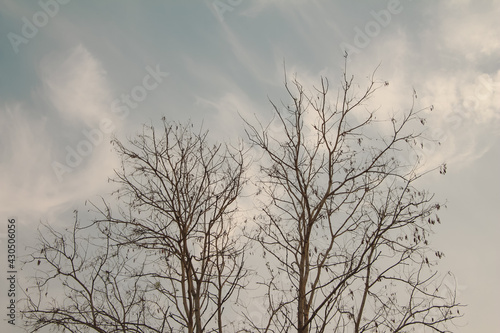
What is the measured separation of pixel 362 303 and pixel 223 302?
3430mm

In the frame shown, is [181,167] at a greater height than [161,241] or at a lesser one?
greater

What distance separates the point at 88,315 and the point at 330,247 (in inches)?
193

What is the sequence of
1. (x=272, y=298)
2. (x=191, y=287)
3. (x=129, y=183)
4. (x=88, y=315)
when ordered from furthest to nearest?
1. (x=88, y=315)
2. (x=129, y=183)
3. (x=272, y=298)
4. (x=191, y=287)

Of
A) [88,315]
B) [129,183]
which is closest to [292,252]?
[129,183]

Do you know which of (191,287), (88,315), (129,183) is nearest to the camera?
(191,287)

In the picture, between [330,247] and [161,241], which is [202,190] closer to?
[161,241]

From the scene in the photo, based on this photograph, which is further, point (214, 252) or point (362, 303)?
point (362, 303)

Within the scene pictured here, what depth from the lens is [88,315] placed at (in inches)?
324

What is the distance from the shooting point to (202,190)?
7559 millimetres

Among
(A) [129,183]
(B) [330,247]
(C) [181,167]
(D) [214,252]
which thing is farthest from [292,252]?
(A) [129,183]

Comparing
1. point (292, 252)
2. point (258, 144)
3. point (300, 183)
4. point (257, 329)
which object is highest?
point (258, 144)

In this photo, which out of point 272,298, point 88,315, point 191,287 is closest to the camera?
point 191,287

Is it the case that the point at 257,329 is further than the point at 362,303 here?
No

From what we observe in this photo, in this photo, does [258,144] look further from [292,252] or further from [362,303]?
[362,303]
